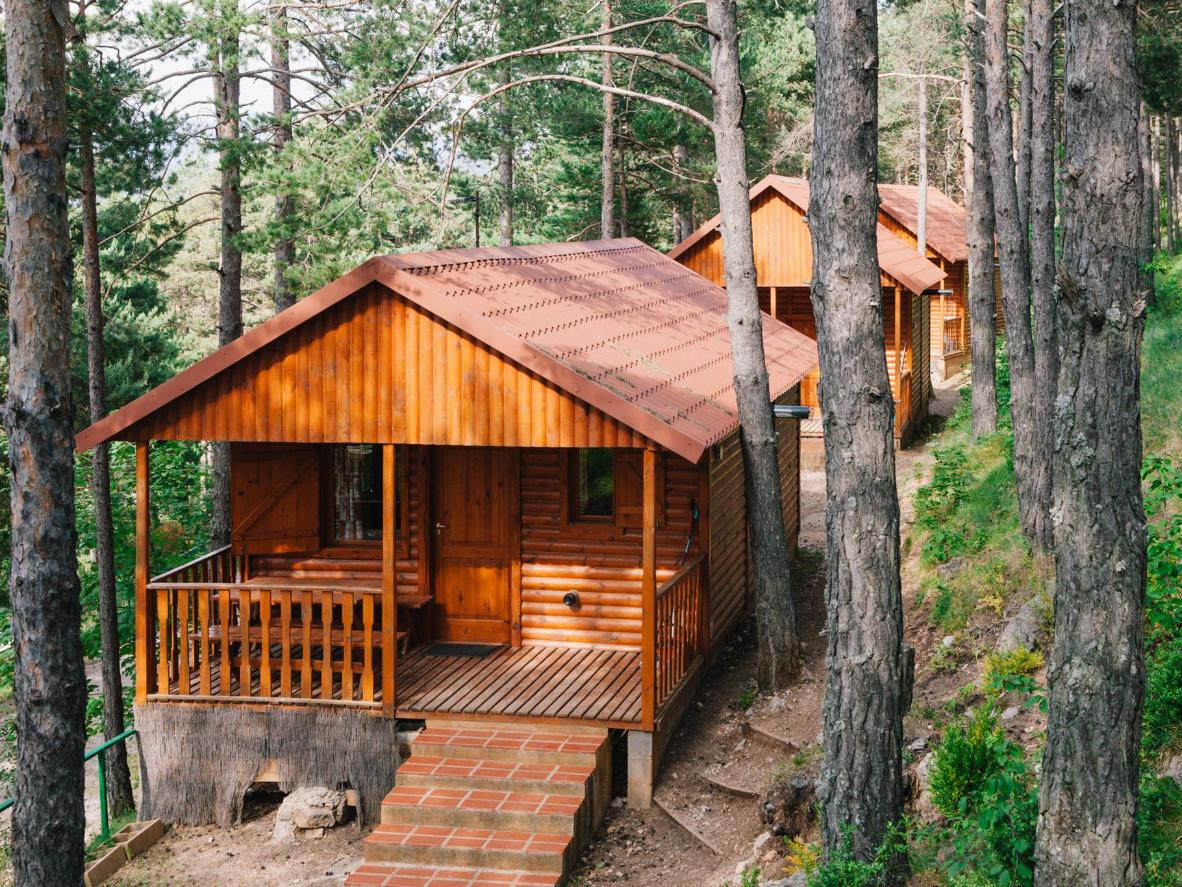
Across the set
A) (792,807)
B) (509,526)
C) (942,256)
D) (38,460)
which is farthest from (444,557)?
(942,256)

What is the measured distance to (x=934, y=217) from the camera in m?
32.4

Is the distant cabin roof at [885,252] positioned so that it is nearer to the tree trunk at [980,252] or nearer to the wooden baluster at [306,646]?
the tree trunk at [980,252]

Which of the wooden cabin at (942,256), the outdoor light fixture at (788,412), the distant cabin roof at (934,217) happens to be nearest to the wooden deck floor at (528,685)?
the outdoor light fixture at (788,412)

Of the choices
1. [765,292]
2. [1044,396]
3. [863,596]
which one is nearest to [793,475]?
[1044,396]

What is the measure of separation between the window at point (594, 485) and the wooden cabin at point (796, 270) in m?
11.3

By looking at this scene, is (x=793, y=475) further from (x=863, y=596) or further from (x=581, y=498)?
(x=863, y=596)

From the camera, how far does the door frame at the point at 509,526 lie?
1170cm

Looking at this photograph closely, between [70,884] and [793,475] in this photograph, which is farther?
[793,475]

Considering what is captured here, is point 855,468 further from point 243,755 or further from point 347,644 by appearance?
point 243,755

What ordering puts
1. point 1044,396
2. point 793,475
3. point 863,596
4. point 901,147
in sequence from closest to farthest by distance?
point 863,596 → point 1044,396 → point 793,475 → point 901,147

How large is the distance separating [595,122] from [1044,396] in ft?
55.4

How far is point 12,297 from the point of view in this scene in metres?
7.63

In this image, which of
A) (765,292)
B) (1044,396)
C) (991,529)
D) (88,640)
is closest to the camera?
(1044,396)

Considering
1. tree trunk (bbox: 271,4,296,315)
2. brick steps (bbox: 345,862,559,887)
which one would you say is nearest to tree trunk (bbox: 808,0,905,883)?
brick steps (bbox: 345,862,559,887)
